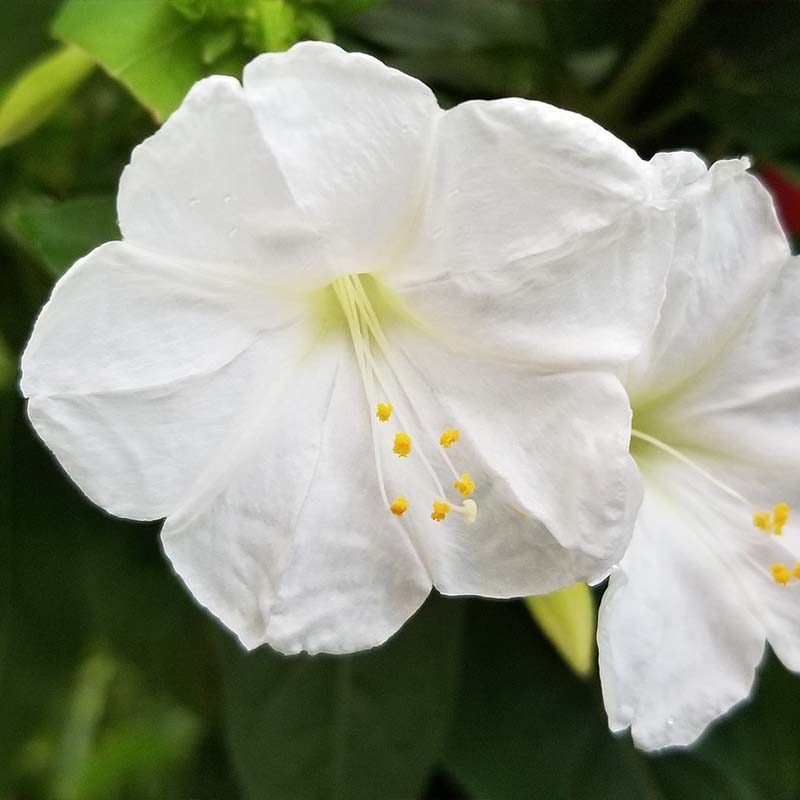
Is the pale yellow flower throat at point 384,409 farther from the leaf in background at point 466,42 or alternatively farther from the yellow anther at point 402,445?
the leaf in background at point 466,42

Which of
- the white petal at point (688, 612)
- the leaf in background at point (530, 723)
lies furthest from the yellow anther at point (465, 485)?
the leaf in background at point (530, 723)

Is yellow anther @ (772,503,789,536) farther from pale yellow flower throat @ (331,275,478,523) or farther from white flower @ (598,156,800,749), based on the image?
pale yellow flower throat @ (331,275,478,523)

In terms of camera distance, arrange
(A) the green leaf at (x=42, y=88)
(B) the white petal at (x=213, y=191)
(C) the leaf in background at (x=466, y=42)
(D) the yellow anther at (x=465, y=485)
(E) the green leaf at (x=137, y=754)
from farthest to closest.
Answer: (E) the green leaf at (x=137, y=754), (C) the leaf in background at (x=466, y=42), (A) the green leaf at (x=42, y=88), (D) the yellow anther at (x=465, y=485), (B) the white petal at (x=213, y=191)

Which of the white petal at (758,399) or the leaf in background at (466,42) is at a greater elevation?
the leaf in background at (466,42)

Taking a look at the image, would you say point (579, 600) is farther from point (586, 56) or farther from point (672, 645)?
point (586, 56)

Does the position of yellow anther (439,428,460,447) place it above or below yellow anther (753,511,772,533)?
above

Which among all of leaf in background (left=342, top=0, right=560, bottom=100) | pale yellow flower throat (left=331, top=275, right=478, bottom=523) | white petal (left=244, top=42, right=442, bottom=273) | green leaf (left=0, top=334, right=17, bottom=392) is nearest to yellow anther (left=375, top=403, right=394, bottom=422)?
pale yellow flower throat (left=331, top=275, right=478, bottom=523)

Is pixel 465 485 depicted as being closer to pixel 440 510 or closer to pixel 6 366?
pixel 440 510

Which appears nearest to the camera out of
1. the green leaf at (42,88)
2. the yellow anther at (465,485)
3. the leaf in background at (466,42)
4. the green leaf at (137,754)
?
the yellow anther at (465,485)
